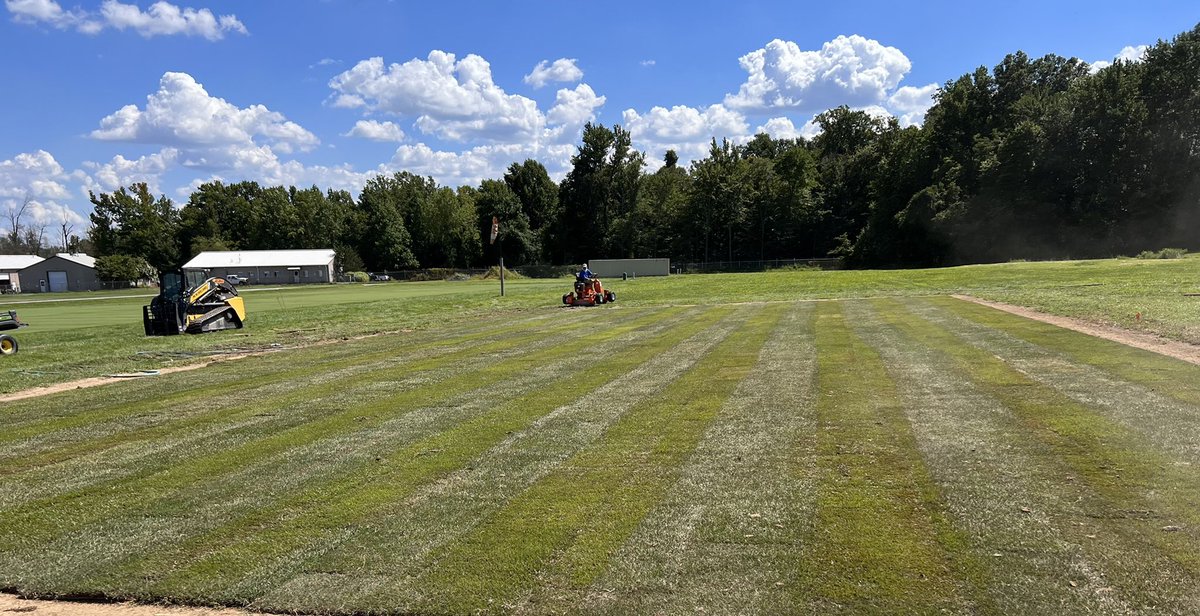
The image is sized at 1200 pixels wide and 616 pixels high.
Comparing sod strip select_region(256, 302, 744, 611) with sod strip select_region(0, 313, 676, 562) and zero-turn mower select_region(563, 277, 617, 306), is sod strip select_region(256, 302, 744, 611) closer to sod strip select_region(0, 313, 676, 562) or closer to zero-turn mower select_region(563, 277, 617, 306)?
sod strip select_region(0, 313, 676, 562)

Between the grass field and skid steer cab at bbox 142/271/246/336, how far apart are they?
11.4m

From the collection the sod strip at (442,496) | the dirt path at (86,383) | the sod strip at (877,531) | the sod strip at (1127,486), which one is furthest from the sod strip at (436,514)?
the dirt path at (86,383)

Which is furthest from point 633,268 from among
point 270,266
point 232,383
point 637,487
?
point 637,487

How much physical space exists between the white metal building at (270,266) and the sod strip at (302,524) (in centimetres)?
9214

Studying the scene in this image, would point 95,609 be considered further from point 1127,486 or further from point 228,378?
point 228,378

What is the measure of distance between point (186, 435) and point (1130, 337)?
14944 millimetres

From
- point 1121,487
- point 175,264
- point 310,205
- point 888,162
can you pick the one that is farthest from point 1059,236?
point 175,264

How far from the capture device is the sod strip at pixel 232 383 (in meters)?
8.09

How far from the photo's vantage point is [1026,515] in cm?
Result: 445

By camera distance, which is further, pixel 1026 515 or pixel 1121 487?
pixel 1121 487

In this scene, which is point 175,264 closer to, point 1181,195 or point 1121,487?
point 1121,487

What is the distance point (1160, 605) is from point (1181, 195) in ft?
264

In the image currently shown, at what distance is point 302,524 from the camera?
4793mm

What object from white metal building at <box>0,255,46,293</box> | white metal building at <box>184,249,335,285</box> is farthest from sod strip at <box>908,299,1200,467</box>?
white metal building at <box>0,255,46,293</box>
